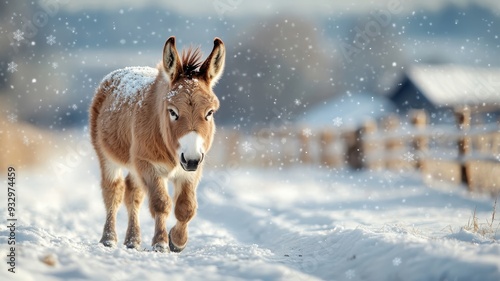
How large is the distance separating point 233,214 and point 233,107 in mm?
26218

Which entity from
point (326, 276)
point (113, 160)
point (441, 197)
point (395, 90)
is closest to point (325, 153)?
point (441, 197)

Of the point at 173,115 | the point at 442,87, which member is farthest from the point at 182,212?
the point at 442,87

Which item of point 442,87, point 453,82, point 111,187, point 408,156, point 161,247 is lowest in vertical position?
point 161,247

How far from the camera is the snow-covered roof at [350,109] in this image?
117 feet

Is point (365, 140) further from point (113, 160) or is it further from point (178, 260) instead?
point (178, 260)

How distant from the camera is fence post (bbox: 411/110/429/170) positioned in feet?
44.3

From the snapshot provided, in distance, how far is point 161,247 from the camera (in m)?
5.22

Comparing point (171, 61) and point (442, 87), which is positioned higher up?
point (442, 87)

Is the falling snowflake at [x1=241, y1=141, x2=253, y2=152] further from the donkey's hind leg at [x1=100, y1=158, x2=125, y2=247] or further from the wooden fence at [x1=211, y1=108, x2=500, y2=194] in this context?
the donkey's hind leg at [x1=100, y1=158, x2=125, y2=247]

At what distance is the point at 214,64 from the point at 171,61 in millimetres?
448

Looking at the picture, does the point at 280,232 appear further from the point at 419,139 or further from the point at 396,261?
the point at 419,139

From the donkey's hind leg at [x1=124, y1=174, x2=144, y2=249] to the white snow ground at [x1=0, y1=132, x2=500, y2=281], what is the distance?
0.45 metres

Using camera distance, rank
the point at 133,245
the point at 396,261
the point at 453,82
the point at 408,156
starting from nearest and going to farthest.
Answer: the point at 396,261, the point at 133,245, the point at 408,156, the point at 453,82

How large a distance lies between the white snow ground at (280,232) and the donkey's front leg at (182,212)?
32 cm
